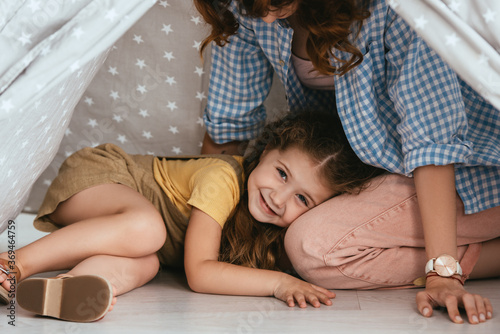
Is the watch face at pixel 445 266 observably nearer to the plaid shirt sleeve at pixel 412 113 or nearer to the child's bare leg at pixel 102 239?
the plaid shirt sleeve at pixel 412 113

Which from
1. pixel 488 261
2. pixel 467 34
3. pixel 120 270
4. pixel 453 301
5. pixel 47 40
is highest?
pixel 47 40

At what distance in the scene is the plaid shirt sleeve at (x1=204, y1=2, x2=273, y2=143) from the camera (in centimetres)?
132

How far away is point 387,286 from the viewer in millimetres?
1138

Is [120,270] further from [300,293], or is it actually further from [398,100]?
[398,100]

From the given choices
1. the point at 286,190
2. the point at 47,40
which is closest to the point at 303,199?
the point at 286,190

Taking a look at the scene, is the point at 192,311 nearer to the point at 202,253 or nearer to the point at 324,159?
the point at 202,253

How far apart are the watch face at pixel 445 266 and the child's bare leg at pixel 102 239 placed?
1.58 feet

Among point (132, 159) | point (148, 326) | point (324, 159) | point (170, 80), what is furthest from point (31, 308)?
point (170, 80)

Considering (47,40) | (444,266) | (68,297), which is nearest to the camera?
(47,40)

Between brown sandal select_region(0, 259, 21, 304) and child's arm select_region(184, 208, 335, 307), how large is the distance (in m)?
0.29

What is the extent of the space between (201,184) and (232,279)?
0.70 ft

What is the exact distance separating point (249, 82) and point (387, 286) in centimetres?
54

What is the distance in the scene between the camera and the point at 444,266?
98 cm

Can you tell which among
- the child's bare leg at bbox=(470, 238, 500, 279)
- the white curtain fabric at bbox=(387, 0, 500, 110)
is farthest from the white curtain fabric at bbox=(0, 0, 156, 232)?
the child's bare leg at bbox=(470, 238, 500, 279)
